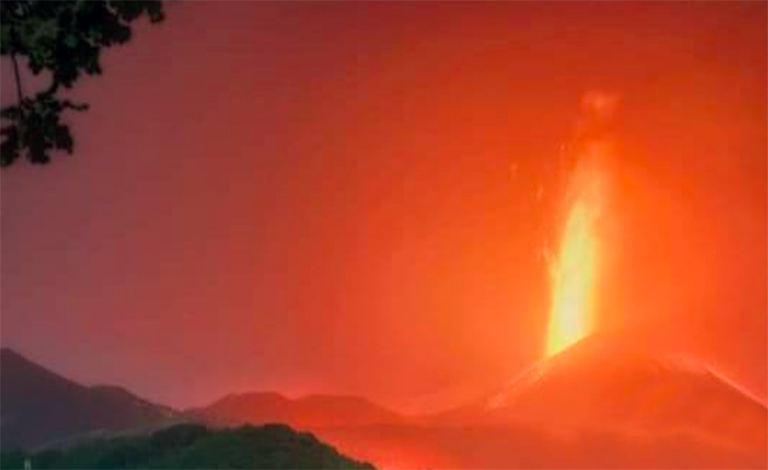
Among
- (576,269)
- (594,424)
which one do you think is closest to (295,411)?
(594,424)

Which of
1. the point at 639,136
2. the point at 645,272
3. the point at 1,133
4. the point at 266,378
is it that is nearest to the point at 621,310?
the point at 645,272

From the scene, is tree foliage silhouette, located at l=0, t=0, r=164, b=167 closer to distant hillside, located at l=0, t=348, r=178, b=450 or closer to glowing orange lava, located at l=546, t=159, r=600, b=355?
distant hillside, located at l=0, t=348, r=178, b=450

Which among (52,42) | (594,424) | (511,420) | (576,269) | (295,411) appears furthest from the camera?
(576,269)

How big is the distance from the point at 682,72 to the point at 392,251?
12.3 feet

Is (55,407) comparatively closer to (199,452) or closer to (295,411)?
(199,452)

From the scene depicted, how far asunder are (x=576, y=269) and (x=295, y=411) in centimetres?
367

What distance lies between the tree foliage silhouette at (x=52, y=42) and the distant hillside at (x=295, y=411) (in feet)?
27.6

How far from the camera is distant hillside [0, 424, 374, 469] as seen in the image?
44.7 feet

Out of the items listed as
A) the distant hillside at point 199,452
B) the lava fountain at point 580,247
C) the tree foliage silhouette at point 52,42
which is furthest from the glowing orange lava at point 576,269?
the tree foliage silhouette at point 52,42

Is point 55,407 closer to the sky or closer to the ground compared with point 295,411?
closer to the ground

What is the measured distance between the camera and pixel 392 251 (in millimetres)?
14039

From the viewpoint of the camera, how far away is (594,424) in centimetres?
1436

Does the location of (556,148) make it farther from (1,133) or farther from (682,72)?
(1,133)

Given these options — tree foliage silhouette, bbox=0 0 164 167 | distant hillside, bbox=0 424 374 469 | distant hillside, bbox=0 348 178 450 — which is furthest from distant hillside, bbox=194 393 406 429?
tree foliage silhouette, bbox=0 0 164 167
